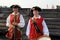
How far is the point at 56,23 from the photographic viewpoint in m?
10.8

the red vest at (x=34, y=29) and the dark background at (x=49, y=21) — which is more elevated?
the red vest at (x=34, y=29)

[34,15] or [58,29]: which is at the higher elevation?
[34,15]

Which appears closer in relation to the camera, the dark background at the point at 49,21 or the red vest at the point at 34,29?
the red vest at the point at 34,29

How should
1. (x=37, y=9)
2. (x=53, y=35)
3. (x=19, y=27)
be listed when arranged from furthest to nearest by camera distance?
1. (x=53, y=35)
2. (x=19, y=27)
3. (x=37, y=9)

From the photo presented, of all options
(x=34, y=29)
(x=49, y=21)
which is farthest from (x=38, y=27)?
(x=49, y=21)

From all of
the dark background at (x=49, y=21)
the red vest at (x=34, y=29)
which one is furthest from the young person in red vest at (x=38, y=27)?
the dark background at (x=49, y=21)

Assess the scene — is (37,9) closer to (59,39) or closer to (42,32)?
(42,32)

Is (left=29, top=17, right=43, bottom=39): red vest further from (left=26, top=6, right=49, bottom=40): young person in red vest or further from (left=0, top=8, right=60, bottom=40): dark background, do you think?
(left=0, top=8, right=60, bottom=40): dark background

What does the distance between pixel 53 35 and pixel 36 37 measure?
325 centimetres

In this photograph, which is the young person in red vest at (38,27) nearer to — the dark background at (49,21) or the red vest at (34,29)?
the red vest at (34,29)

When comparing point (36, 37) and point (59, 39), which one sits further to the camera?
point (59, 39)

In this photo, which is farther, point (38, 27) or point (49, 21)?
point (49, 21)

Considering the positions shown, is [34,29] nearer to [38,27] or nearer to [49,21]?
[38,27]

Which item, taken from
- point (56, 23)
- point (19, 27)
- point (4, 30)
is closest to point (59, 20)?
point (56, 23)
